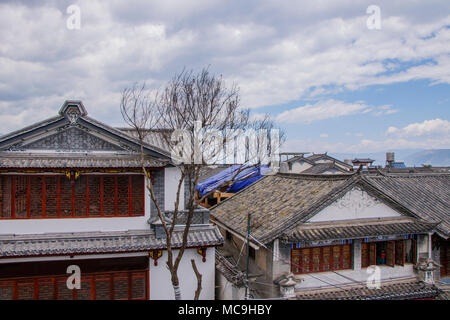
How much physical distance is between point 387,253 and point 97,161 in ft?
43.7

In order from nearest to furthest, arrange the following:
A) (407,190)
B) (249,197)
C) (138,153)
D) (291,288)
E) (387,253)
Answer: (291,288), (138,153), (387,253), (407,190), (249,197)

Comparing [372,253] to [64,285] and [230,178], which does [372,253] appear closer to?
[230,178]

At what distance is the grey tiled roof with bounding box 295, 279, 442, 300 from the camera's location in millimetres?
13727

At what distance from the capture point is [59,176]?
43.9 ft

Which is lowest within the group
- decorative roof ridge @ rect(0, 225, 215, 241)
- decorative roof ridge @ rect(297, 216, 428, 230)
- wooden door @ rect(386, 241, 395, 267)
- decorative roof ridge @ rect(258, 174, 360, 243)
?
wooden door @ rect(386, 241, 395, 267)

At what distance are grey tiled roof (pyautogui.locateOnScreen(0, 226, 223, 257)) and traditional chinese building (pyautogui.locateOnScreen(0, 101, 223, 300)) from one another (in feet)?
0.12

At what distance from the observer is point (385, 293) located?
14.2m

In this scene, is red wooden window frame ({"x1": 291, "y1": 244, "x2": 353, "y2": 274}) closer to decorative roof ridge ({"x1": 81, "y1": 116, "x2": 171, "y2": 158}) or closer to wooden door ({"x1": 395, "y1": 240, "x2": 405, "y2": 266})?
wooden door ({"x1": 395, "y1": 240, "x2": 405, "y2": 266})

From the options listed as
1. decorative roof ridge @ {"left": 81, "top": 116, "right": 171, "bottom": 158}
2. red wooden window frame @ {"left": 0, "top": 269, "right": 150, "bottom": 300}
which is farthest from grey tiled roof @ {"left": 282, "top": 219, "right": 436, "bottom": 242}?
red wooden window frame @ {"left": 0, "top": 269, "right": 150, "bottom": 300}

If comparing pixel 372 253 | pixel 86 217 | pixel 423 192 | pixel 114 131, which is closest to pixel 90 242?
pixel 86 217

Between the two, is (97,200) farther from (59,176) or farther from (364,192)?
(364,192)

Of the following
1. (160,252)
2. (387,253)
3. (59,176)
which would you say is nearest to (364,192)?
(387,253)

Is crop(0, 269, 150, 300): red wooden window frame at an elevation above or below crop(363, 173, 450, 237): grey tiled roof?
below
